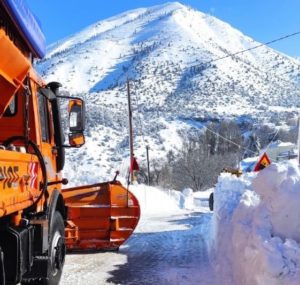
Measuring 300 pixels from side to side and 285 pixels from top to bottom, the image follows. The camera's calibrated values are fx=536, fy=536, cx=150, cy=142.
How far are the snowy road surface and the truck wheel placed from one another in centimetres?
100

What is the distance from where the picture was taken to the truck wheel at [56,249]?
5.56 metres

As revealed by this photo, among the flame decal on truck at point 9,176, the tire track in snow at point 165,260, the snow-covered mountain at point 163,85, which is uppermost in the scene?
the snow-covered mountain at point 163,85

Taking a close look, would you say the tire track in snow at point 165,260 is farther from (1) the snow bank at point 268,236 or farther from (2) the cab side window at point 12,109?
(2) the cab side window at point 12,109

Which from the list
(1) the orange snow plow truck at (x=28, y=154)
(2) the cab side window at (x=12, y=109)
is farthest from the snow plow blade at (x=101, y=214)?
(2) the cab side window at (x=12, y=109)

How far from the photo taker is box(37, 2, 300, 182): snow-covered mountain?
79625mm

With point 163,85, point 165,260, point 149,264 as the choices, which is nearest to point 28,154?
point 149,264

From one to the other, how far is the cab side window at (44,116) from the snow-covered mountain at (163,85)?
21.2 meters

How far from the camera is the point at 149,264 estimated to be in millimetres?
8352

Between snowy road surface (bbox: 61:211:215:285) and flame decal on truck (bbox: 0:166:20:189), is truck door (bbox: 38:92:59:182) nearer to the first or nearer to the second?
flame decal on truck (bbox: 0:166:20:189)

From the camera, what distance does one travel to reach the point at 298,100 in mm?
118625

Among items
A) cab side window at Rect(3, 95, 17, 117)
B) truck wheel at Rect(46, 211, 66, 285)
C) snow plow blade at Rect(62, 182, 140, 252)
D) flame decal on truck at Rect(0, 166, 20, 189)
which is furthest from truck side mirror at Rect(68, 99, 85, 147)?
snow plow blade at Rect(62, 182, 140, 252)

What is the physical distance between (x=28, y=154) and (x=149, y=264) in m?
4.19

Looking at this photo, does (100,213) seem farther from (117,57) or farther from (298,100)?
(117,57)

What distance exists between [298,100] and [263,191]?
4614 inches
